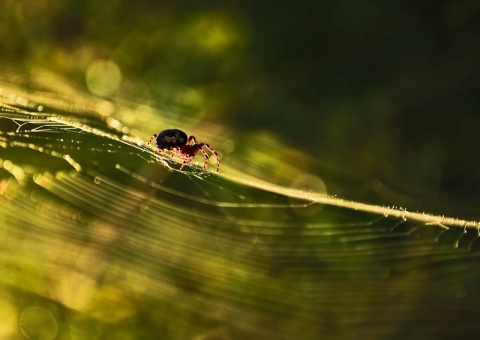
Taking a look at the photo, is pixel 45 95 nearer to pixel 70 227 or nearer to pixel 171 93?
pixel 70 227

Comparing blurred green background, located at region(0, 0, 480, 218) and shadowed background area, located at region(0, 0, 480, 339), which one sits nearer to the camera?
shadowed background area, located at region(0, 0, 480, 339)

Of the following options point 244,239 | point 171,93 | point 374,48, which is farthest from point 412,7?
point 244,239

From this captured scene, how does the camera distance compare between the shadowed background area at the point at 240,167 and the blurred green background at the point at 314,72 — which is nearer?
the shadowed background area at the point at 240,167

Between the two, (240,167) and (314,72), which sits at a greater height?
(314,72)

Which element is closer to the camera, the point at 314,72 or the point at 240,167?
the point at 240,167
